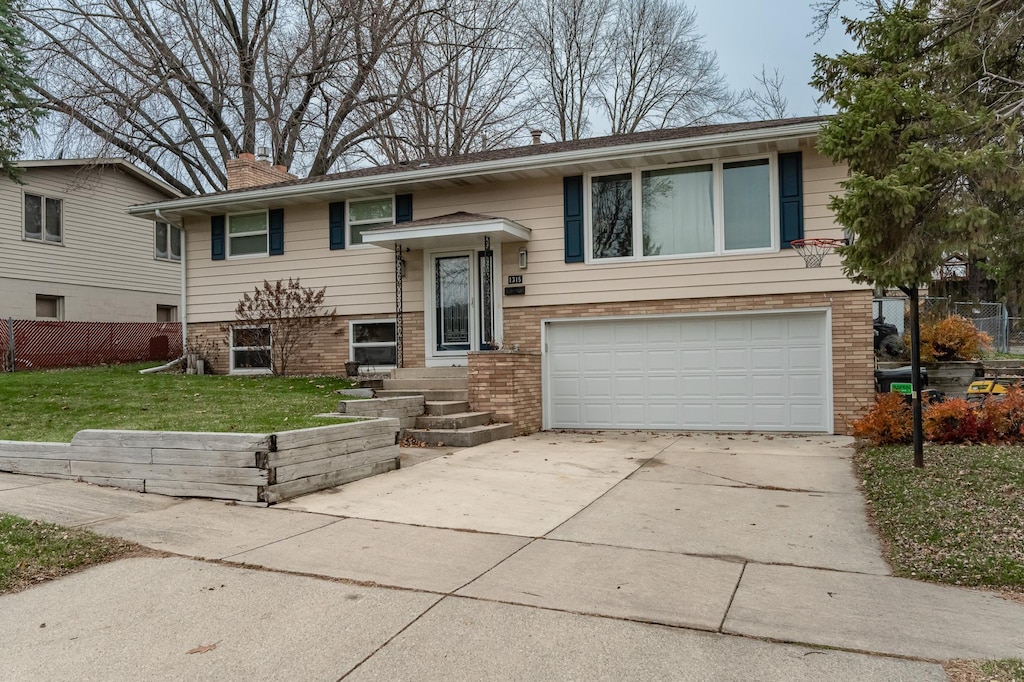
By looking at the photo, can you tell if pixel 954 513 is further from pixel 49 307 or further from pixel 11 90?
pixel 49 307

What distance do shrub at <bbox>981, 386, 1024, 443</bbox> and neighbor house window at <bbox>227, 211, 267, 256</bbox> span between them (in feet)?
41.2

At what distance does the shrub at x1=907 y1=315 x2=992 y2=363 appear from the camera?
1288 centimetres

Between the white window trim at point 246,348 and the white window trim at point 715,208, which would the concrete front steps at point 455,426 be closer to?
the white window trim at point 715,208

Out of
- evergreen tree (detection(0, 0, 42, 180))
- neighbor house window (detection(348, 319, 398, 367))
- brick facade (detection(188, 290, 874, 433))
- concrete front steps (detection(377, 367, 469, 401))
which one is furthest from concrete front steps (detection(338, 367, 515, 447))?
evergreen tree (detection(0, 0, 42, 180))

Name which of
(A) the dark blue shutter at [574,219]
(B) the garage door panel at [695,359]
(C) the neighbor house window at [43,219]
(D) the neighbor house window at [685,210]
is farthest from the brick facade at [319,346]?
(C) the neighbor house window at [43,219]

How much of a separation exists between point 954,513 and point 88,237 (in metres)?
23.2

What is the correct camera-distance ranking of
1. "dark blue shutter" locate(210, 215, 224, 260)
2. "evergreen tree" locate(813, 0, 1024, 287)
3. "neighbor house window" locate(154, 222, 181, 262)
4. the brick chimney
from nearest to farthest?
"evergreen tree" locate(813, 0, 1024, 287) → "dark blue shutter" locate(210, 215, 224, 260) → the brick chimney → "neighbor house window" locate(154, 222, 181, 262)

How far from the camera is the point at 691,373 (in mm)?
12023

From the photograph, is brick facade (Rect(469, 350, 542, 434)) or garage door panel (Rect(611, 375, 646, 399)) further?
garage door panel (Rect(611, 375, 646, 399))

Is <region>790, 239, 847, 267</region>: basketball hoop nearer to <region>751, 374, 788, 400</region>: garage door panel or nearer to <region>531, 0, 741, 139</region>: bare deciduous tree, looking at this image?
<region>751, 374, 788, 400</region>: garage door panel

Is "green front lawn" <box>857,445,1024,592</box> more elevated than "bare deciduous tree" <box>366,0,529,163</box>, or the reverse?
"bare deciduous tree" <box>366,0,529,163</box>

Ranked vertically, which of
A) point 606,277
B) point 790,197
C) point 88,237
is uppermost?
point 88,237

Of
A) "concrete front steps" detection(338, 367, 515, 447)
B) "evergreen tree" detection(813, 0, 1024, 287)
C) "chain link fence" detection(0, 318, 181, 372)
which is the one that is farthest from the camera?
"chain link fence" detection(0, 318, 181, 372)

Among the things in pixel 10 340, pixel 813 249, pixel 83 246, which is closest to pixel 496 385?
pixel 813 249
